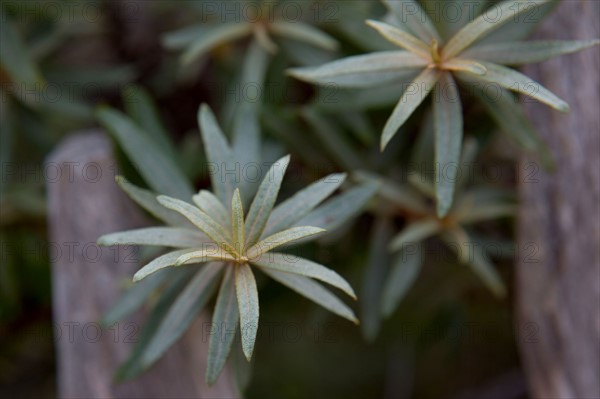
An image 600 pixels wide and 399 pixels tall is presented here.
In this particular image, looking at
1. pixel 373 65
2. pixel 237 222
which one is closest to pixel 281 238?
pixel 237 222

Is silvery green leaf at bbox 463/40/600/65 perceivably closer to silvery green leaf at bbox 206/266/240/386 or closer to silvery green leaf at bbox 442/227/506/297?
silvery green leaf at bbox 442/227/506/297

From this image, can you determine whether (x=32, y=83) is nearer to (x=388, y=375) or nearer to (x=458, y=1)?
(x=458, y=1)

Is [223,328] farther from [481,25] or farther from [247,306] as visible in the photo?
[481,25]

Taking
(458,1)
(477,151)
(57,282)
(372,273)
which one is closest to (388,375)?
(372,273)

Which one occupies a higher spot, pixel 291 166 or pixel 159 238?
pixel 291 166

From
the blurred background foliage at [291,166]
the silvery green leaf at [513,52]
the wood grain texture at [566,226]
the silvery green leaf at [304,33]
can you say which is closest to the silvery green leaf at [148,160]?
the blurred background foliage at [291,166]

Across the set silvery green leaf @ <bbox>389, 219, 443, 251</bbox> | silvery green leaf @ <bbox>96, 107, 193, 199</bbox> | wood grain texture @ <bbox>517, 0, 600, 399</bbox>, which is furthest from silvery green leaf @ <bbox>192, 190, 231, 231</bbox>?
wood grain texture @ <bbox>517, 0, 600, 399</bbox>
